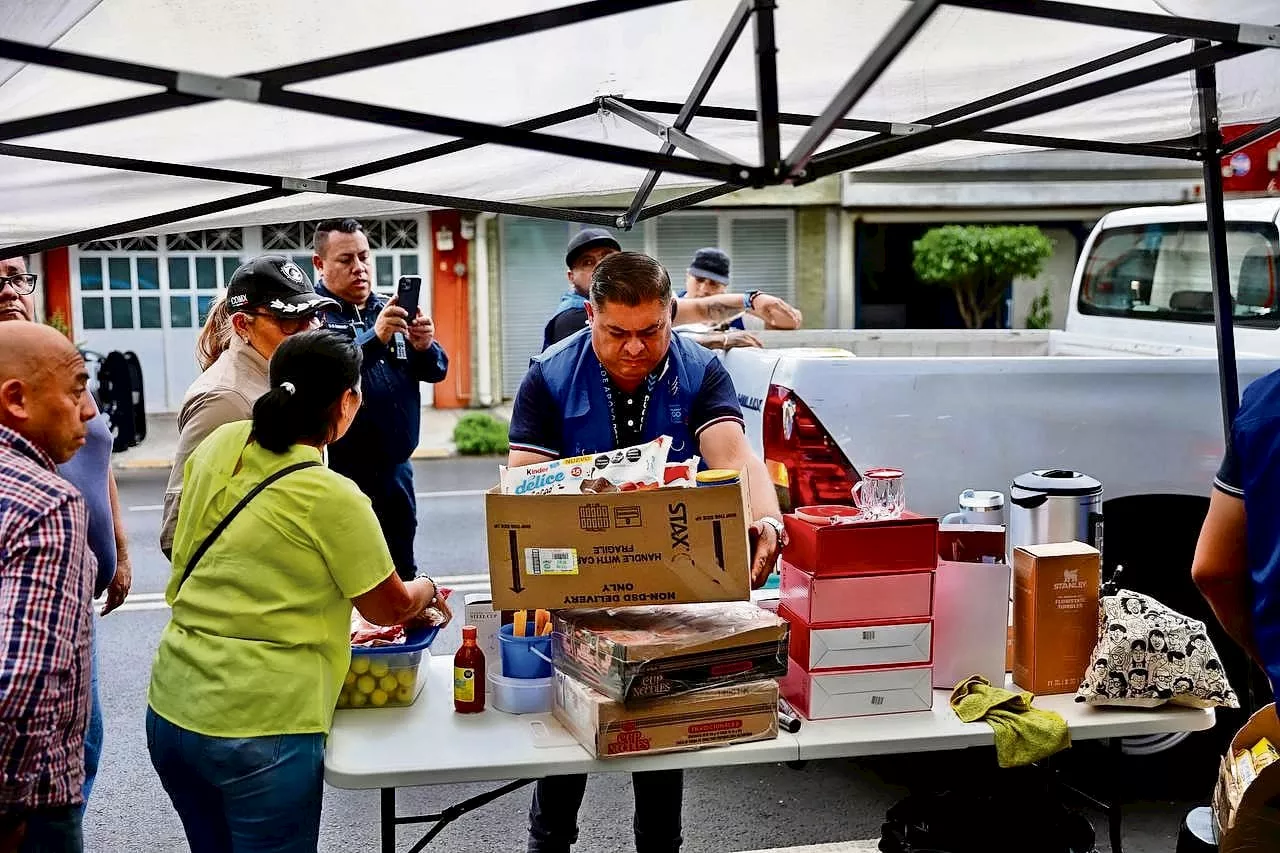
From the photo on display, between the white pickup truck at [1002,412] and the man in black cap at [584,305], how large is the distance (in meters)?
0.40

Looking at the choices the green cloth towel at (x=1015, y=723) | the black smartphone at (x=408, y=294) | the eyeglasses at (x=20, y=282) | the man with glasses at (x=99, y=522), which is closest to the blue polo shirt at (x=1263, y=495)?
the green cloth towel at (x=1015, y=723)

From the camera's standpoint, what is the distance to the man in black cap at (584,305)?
5219 millimetres

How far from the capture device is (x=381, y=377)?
488 centimetres

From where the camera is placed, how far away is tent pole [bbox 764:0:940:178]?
81.8 inches

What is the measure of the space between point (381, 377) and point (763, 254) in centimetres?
1537

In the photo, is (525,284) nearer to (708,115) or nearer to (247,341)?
(708,115)

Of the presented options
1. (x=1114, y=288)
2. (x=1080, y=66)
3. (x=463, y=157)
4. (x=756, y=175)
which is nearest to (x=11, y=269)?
(x=463, y=157)

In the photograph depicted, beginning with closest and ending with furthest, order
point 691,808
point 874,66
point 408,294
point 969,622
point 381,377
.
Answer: point 874,66, point 969,622, point 691,808, point 408,294, point 381,377

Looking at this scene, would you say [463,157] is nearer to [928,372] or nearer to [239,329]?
[239,329]

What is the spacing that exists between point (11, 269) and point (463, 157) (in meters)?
1.68

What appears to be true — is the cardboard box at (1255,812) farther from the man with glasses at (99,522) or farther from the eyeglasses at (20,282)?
the eyeglasses at (20,282)

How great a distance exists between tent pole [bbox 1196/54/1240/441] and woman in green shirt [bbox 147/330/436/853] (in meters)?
2.79

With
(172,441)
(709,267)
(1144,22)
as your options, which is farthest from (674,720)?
(172,441)

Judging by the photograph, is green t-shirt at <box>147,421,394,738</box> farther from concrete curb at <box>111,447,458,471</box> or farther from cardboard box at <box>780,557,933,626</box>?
concrete curb at <box>111,447,458,471</box>
